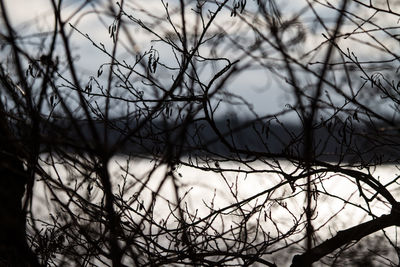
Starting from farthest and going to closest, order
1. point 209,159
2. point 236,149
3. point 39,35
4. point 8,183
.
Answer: point 8,183 → point 209,159 → point 236,149 → point 39,35

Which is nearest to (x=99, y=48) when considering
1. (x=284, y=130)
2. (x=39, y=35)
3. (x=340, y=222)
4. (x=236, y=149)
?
(x=39, y=35)

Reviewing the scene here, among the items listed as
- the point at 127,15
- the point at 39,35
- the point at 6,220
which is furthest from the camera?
the point at 127,15

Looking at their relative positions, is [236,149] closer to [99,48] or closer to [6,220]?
[99,48]

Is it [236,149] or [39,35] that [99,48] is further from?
[236,149]

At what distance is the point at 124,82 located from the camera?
3.38 meters

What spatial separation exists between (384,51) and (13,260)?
2.22 meters

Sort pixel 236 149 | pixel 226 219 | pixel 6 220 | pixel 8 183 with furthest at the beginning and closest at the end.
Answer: pixel 8 183
pixel 226 219
pixel 236 149
pixel 6 220

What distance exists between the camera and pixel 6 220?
3.54ft

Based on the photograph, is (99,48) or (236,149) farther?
(236,149)

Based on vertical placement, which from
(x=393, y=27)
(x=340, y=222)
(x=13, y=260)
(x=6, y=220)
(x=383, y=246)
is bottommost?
(x=6, y=220)

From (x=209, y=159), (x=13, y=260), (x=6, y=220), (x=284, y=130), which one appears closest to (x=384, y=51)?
(x=284, y=130)

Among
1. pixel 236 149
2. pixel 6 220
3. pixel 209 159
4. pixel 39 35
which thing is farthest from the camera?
pixel 209 159

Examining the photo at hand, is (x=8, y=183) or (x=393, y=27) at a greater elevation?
(x=8, y=183)

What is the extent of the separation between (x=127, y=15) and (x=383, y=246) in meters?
2.37
